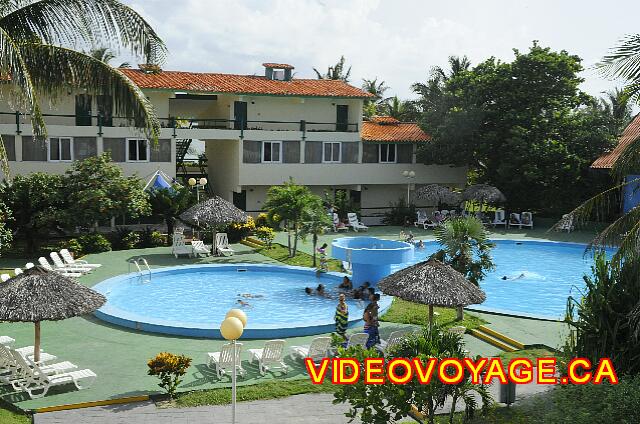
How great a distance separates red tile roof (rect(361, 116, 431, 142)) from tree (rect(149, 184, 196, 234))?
12226mm

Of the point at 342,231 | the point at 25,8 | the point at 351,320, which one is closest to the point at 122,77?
the point at 25,8

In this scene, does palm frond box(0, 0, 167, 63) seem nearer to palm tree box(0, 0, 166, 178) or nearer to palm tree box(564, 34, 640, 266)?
palm tree box(0, 0, 166, 178)

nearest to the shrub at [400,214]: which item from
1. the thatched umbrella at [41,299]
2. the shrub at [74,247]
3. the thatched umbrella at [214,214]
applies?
the thatched umbrella at [214,214]

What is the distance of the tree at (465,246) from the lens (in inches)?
716

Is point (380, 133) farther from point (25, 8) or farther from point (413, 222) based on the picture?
point (25, 8)

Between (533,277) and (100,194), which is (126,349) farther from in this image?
(533,277)

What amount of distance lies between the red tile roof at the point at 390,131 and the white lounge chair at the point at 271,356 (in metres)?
25.7

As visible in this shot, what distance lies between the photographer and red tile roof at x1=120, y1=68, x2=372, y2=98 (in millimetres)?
34719

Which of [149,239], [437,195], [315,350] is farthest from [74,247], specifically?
[437,195]

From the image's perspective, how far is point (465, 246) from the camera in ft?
59.7

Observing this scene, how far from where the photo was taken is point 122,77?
1325cm

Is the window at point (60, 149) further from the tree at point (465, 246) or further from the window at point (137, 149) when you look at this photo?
the tree at point (465, 246)

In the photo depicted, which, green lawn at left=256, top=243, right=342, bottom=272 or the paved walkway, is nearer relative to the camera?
the paved walkway

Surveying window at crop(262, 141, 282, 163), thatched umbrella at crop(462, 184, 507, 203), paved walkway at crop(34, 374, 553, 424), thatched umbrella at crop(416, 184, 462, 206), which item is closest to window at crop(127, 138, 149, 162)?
window at crop(262, 141, 282, 163)
